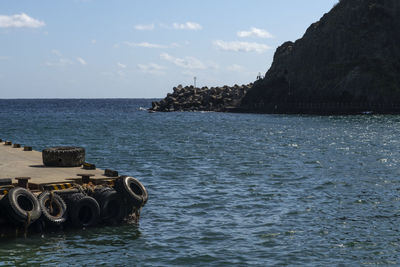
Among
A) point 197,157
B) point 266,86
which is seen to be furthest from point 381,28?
point 197,157

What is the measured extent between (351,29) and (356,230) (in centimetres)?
15577

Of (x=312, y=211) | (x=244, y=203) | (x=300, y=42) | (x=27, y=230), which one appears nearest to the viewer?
(x=27, y=230)

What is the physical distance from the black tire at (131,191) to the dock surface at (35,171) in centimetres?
134

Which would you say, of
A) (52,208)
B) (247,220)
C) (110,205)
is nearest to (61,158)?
(110,205)

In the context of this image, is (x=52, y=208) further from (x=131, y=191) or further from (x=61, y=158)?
(x=61, y=158)

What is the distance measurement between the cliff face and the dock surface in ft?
415

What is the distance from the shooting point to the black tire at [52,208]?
19125mm

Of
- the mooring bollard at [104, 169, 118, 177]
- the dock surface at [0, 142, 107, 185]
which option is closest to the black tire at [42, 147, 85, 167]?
the dock surface at [0, 142, 107, 185]

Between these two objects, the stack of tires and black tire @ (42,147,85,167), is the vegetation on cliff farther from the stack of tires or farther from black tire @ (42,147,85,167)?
the stack of tires

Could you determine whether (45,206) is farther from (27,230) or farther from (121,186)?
(121,186)

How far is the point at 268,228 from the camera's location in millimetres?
21438

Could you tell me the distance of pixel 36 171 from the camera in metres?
23.9

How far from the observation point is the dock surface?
21.7 meters

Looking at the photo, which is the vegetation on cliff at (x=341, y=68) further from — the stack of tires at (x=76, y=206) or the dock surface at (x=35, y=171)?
the stack of tires at (x=76, y=206)
